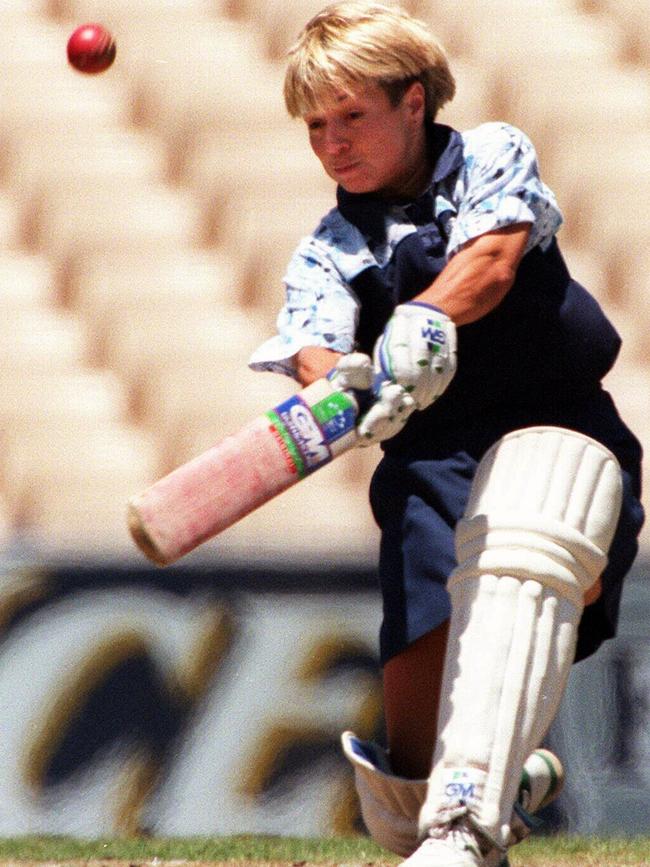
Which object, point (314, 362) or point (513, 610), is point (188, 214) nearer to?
point (314, 362)

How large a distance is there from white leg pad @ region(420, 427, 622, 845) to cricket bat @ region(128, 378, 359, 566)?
19 cm

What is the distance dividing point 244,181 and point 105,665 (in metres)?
0.99

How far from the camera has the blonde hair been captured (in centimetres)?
218

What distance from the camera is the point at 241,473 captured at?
204 cm

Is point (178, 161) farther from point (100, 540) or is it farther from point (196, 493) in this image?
point (196, 493)

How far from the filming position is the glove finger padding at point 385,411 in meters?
2.06

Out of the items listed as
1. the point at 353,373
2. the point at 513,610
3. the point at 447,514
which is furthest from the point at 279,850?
the point at 353,373

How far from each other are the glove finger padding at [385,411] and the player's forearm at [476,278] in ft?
0.36

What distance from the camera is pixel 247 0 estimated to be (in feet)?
12.8

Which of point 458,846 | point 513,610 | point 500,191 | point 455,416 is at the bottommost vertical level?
point 458,846

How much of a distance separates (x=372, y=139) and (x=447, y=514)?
1.44 feet

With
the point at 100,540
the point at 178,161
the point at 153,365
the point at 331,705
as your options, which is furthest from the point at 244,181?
the point at 331,705

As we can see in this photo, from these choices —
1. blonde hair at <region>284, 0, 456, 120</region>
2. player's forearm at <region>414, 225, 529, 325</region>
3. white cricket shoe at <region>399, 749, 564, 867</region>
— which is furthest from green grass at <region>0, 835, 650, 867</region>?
blonde hair at <region>284, 0, 456, 120</region>

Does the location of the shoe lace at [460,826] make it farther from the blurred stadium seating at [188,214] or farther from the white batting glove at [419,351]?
the blurred stadium seating at [188,214]
